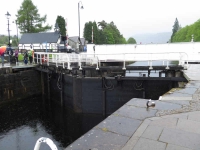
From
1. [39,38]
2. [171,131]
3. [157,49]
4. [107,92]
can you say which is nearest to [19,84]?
[107,92]

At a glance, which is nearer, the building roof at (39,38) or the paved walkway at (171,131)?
the paved walkway at (171,131)

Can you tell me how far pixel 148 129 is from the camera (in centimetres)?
355

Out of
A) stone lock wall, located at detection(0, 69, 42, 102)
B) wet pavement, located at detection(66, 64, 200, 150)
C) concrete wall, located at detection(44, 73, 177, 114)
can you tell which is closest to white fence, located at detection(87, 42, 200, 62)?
stone lock wall, located at detection(0, 69, 42, 102)

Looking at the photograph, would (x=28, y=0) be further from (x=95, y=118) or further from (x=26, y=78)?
(x=95, y=118)

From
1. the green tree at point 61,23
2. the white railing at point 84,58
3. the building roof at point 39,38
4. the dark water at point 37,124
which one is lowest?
Answer: the dark water at point 37,124

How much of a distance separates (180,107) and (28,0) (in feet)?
184

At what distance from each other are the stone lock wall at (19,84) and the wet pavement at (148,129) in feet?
39.6

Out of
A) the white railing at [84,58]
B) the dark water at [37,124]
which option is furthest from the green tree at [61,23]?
the dark water at [37,124]

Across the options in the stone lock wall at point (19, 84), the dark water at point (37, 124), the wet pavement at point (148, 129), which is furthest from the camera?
the stone lock wall at point (19, 84)

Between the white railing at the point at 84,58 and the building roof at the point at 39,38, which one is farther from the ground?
the building roof at the point at 39,38

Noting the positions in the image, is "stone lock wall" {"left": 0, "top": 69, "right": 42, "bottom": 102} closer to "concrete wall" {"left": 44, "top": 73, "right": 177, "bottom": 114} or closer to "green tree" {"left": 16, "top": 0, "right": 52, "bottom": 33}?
"concrete wall" {"left": 44, "top": 73, "right": 177, "bottom": 114}

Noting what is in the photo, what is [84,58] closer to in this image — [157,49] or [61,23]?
[157,49]

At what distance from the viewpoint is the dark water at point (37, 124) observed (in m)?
8.77

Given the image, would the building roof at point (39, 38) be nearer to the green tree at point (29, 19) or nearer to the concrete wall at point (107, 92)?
the green tree at point (29, 19)
